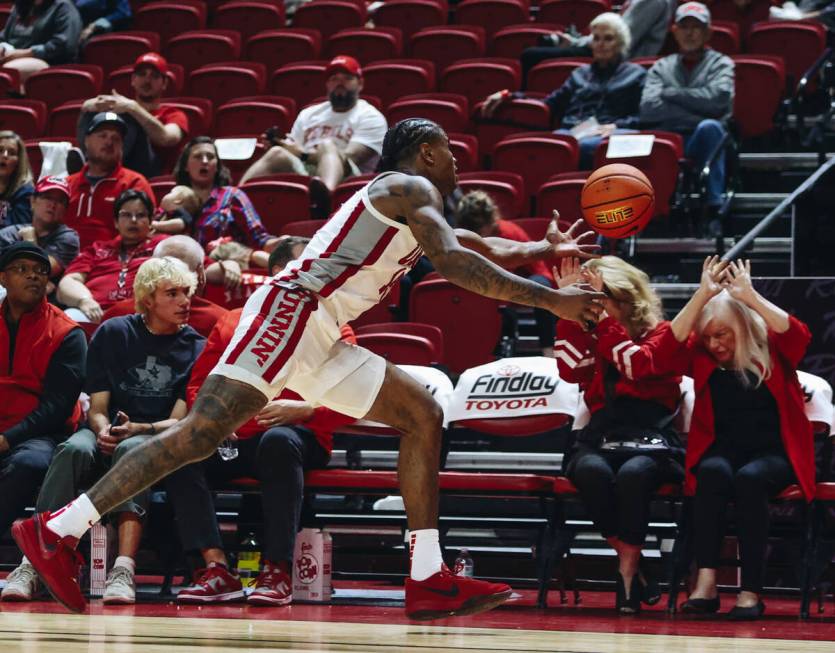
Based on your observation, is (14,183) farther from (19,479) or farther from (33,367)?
(19,479)

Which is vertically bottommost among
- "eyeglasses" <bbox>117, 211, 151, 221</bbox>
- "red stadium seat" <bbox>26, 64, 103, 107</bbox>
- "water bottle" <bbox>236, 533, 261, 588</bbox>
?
"water bottle" <bbox>236, 533, 261, 588</bbox>

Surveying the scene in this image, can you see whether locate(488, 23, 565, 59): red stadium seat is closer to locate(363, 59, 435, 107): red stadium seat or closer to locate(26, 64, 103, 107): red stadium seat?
locate(363, 59, 435, 107): red stadium seat

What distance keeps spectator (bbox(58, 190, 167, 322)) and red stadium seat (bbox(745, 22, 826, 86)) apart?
4.32 meters

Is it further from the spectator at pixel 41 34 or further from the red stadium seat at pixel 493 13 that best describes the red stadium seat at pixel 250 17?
the red stadium seat at pixel 493 13

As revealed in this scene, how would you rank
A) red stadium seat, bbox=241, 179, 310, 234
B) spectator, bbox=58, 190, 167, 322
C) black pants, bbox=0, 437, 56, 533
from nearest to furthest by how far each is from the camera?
black pants, bbox=0, 437, 56, 533
spectator, bbox=58, 190, 167, 322
red stadium seat, bbox=241, 179, 310, 234

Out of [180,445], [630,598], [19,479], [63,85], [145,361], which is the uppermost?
[63,85]

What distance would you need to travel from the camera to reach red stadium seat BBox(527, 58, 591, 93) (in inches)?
374

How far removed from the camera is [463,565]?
5453mm

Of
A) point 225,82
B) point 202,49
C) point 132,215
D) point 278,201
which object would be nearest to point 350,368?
point 132,215

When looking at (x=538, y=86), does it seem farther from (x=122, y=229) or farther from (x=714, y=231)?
(x=122, y=229)

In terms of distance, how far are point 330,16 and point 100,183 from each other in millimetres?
4051

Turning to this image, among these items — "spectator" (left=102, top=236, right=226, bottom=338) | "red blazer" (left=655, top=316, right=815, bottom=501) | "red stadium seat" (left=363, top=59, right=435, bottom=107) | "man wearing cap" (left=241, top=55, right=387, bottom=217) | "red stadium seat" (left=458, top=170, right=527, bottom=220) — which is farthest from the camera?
"red stadium seat" (left=363, top=59, right=435, bottom=107)

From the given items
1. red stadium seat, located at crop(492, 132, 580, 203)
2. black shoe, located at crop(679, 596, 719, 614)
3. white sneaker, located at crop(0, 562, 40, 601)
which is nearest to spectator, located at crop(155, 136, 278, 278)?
red stadium seat, located at crop(492, 132, 580, 203)

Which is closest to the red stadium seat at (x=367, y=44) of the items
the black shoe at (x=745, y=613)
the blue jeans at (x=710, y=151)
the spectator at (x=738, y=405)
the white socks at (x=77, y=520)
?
the blue jeans at (x=710, y=151)
